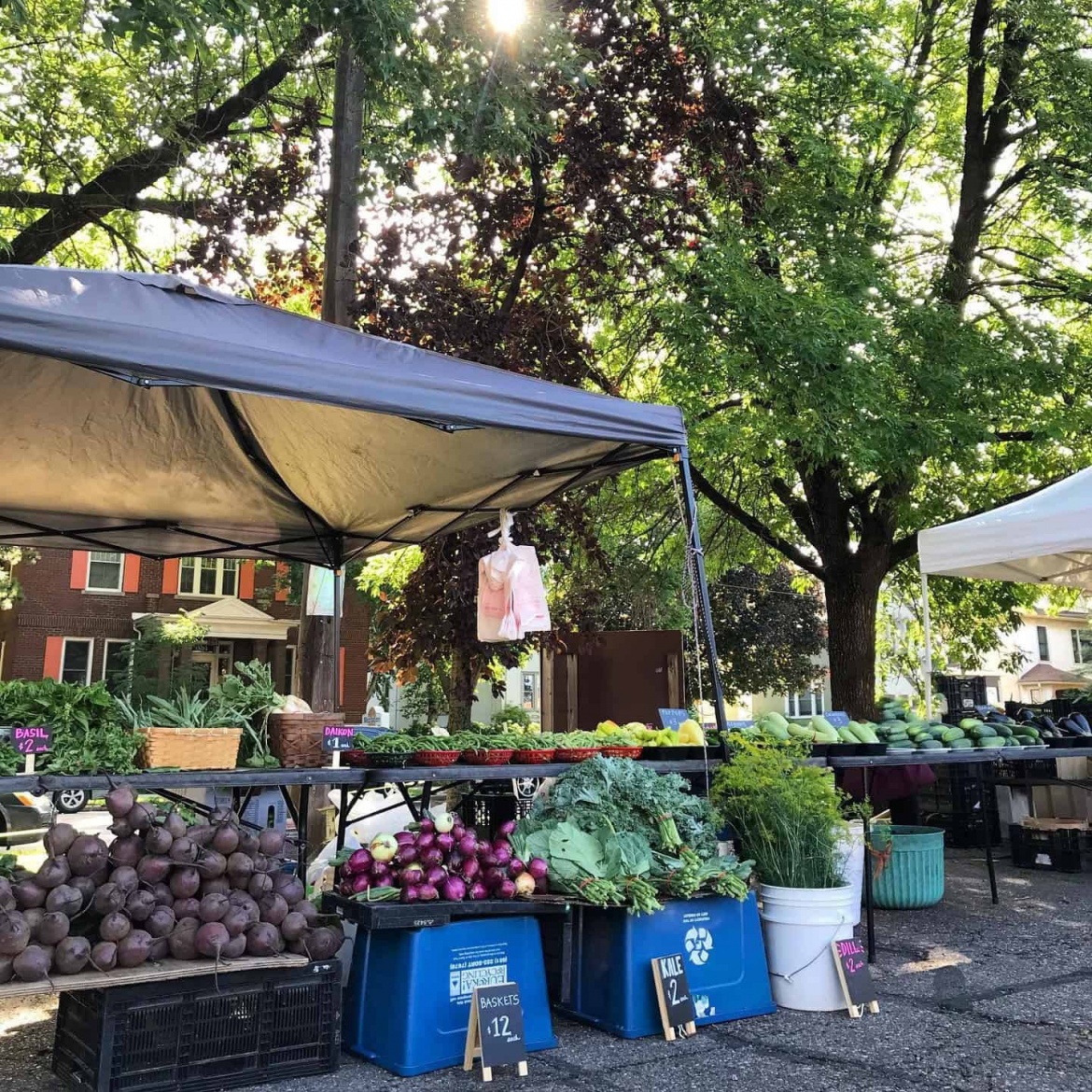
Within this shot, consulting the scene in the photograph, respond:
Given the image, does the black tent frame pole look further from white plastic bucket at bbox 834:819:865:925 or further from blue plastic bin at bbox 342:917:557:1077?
blue plastic bin at bbox 342:917:557:1077

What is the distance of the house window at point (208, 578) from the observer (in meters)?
29.7

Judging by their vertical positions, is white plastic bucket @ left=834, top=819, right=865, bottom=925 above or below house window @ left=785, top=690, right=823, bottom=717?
below

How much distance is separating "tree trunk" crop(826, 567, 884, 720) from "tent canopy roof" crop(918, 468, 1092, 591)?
6.48 ft

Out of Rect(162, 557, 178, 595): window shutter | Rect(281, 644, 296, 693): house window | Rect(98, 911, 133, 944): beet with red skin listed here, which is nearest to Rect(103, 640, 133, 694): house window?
Rect(162, 557, 178, 595): window shutter

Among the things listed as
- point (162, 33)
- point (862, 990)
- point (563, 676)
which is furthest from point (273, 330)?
point (563, 676)

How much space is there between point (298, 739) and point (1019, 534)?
22.4 ft

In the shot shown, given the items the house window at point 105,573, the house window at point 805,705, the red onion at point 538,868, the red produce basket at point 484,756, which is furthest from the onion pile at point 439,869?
the house window at point 805,705

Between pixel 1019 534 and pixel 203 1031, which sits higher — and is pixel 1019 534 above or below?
above

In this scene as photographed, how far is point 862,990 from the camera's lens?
4.77 m

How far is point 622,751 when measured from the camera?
565 cm

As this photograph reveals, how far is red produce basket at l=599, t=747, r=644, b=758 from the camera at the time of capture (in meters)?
5.57

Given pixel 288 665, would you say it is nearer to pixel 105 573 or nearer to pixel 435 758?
pixel 105 573

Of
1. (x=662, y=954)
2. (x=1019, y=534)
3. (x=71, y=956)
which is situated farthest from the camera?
(x=1019, y=534)

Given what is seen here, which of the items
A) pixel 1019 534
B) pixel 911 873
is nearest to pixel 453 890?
pixel 911 873
